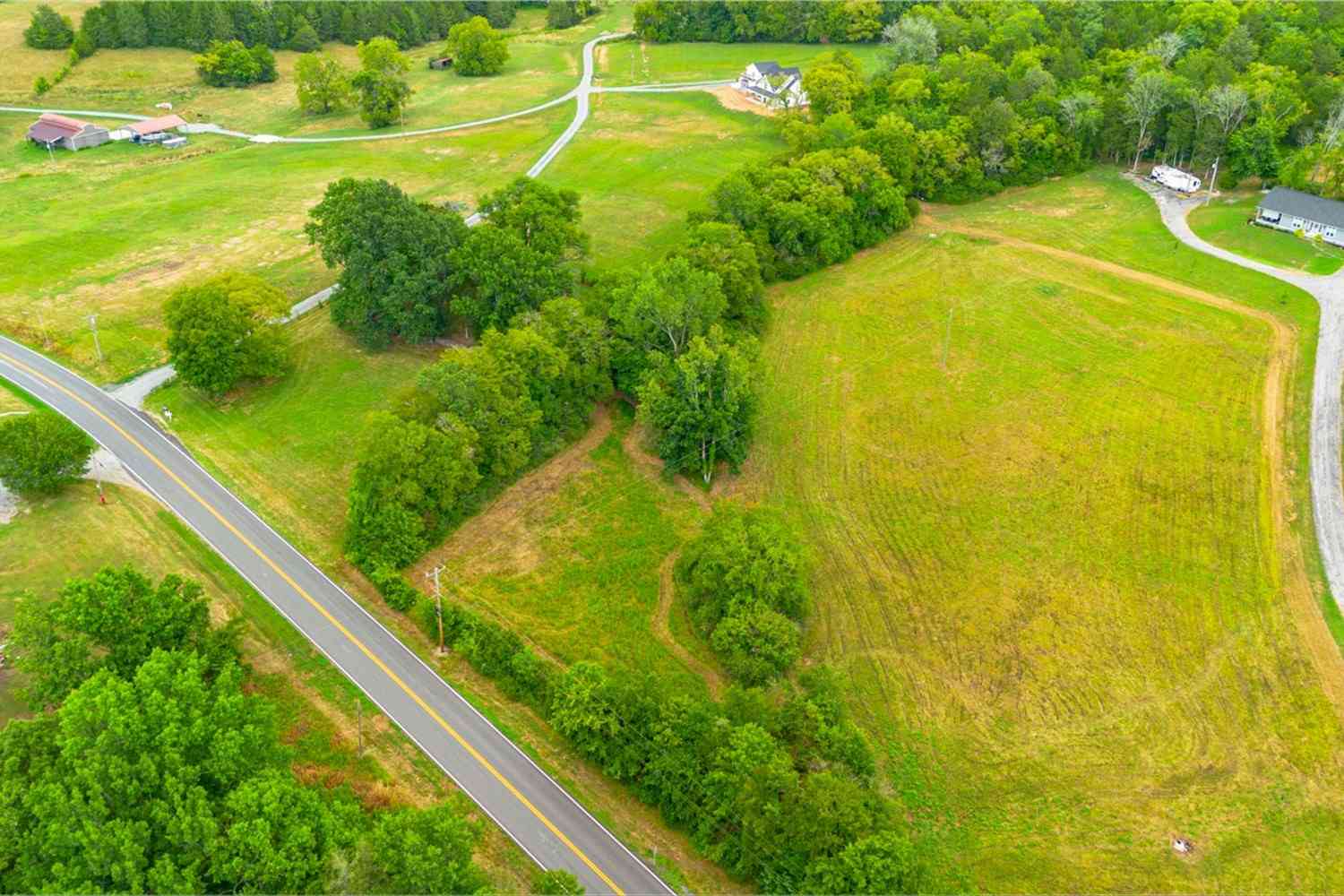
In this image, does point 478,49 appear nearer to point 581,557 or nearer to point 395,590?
point 581,557

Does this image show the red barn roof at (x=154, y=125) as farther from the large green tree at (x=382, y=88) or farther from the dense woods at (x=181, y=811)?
the dense woods at (x=181, y=811)

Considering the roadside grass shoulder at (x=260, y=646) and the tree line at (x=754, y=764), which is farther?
the roadside grass shoulder at (x=260, y=646)

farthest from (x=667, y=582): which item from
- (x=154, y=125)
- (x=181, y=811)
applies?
(x=154, y=125)

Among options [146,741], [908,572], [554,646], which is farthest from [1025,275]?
[146,741]

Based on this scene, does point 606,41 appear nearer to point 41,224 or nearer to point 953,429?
point 41,224

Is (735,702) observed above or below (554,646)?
above

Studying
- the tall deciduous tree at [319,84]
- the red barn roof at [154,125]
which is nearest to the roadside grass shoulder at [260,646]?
the red barn roof at [154,125]

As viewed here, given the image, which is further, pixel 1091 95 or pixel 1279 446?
pixel 1091 95
